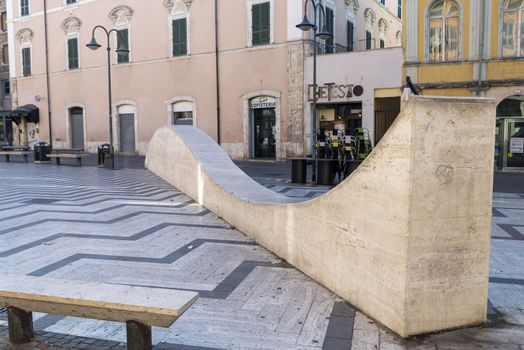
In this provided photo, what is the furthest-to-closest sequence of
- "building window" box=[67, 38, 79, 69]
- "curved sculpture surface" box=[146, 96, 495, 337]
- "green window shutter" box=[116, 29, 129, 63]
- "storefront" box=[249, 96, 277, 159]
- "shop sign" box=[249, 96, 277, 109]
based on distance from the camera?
"building window" box=[67, 38, 79, 69] < "green window shutter" box=[116, 29, 129, 63] < "storefront" box=[249, 96, 277, 159] < "shop sign" box=[249, 96, 277, 109] < "curved sculpture surface" box=[146, 96, 495, 337]

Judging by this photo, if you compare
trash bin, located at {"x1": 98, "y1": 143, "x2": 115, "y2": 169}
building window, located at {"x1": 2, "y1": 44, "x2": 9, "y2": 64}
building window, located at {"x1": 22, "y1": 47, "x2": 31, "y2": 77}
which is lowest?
trash bin, located at {"x1": 98, "y1": 143, "x2": 115, "y2": 169}

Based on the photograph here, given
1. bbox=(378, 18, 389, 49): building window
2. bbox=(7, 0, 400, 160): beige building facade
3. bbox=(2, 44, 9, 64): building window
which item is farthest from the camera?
bbox=(2, 44, 9, 64): building window

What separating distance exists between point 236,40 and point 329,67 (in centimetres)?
523

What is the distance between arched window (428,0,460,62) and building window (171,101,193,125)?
12.6m

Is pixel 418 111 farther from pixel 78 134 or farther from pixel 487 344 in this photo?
pixel 78 134

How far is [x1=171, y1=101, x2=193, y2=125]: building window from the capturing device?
25609mm

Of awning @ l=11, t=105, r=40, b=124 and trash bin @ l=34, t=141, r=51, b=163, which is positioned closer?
trash bin @ l=34, t=141, r=51, b=163

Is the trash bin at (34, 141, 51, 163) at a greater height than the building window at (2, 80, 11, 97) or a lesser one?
lesser

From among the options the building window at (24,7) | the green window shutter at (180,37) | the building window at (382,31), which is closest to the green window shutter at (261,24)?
the green window shutter at (180,37)

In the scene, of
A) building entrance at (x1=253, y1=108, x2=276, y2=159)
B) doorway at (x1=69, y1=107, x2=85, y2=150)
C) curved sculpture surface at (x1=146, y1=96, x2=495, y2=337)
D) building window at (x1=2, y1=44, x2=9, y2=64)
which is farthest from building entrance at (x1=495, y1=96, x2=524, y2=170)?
building window at (x1=2, y1=44, x2=9, y2=64)

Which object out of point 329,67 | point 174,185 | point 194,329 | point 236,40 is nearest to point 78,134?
point 236,40

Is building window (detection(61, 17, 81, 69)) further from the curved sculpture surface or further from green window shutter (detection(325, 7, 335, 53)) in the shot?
the curved sculpture surface

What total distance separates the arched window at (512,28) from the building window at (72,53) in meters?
23.9

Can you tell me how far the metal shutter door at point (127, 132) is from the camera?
92.0ft
